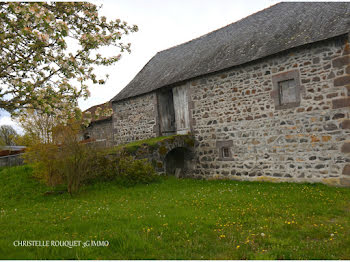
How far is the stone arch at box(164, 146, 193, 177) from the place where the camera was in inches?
468

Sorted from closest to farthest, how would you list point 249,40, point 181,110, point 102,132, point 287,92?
point 287,92, point 249,40, point 181,110, point 102,132

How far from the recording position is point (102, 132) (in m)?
16.9

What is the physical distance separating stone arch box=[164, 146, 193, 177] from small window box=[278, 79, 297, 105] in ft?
14.8

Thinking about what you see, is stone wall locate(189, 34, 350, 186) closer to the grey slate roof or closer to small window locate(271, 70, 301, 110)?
small window locate(271, 70, 301, 110)

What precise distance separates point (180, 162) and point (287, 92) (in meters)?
5.68

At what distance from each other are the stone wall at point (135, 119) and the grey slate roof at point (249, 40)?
18.0 inches

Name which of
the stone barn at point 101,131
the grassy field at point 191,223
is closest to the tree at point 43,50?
the grassy field at point 191,223

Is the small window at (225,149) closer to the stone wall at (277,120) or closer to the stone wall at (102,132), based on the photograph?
the stone wall at (277,120)

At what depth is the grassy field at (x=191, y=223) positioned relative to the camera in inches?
143

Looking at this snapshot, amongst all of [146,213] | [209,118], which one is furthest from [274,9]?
[146,213]

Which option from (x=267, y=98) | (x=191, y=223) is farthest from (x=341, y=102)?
(x=191, y=223)

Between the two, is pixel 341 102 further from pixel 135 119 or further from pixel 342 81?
pixel 135 119

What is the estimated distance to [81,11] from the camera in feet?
17.4

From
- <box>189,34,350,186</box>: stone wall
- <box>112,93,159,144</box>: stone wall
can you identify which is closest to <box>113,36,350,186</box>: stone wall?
<box>189,34,350,186</box>: stone wall
